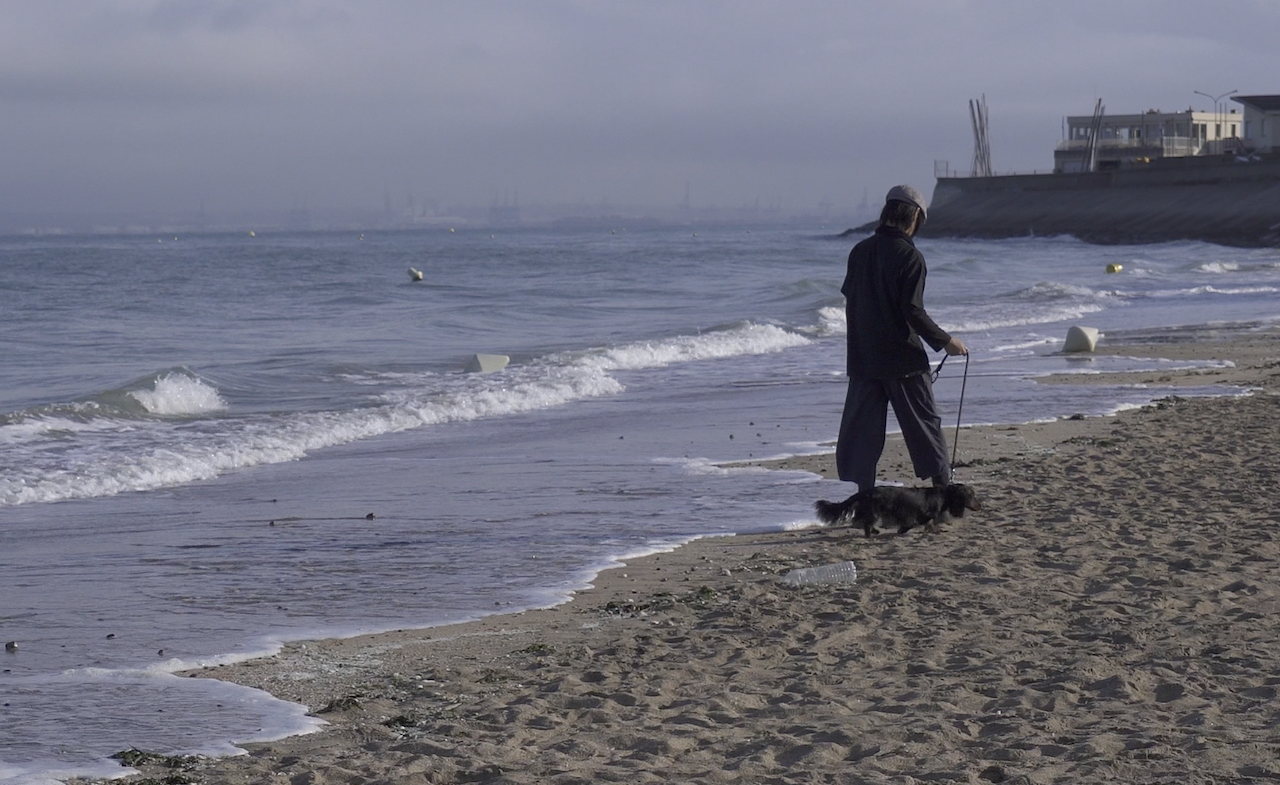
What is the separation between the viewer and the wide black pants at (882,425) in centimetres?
663

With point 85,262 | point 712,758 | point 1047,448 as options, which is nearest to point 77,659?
point 712,758

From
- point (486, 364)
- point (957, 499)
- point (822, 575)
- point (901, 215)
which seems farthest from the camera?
point (486, 364)

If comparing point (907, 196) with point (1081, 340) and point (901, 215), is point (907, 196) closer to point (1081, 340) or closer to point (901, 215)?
point (901, 215)

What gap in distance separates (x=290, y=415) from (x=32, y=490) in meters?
3.75

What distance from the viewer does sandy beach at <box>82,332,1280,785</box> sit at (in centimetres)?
367

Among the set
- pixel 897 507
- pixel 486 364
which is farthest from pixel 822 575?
pixel 486 364

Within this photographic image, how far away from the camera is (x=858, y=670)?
4484mm

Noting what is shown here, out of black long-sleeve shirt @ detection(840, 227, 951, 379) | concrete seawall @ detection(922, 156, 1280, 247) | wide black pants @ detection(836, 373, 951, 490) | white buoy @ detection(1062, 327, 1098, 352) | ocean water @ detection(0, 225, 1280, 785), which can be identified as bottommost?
ocean water @ detection(0, 225, 1280, 785)

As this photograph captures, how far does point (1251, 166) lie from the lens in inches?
2491

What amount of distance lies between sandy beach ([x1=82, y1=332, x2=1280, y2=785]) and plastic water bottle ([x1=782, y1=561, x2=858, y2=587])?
0.08m

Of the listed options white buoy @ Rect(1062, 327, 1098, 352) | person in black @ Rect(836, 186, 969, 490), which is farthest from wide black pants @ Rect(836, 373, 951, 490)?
white buoy @ Rect(1062, 327, 1098, 352)

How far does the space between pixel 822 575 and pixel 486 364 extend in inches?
409

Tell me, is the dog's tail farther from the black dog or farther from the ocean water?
the ocean water

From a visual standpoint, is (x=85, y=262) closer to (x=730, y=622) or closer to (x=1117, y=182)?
(x=1117, y=182)
